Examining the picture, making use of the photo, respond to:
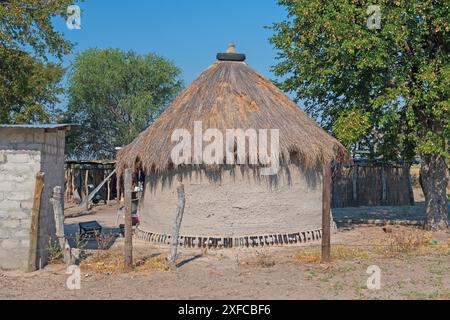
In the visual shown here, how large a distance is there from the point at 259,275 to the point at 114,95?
22166 mm

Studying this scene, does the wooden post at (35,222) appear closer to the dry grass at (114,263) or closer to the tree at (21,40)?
the dry grass at (114,263)

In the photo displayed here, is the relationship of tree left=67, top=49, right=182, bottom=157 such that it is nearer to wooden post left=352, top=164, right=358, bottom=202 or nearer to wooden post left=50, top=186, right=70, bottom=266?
wooden post left=352, top=164, right=358, bottom=202

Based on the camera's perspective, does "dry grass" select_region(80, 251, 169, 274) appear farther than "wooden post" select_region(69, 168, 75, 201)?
No

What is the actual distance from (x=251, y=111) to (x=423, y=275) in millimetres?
5489

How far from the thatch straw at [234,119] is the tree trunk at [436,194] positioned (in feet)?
7.19

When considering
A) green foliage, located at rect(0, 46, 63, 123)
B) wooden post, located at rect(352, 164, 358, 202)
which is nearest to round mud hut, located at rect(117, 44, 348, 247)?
green foliage, located at rect(0, 46, 63, 123)

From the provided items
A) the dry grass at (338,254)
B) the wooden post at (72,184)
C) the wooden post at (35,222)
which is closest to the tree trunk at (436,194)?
the dry grass at (338,254)

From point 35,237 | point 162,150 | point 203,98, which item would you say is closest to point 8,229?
point 35,237

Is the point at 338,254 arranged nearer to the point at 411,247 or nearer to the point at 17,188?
the point at 411,247

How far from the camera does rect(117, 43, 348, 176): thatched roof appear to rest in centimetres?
1144

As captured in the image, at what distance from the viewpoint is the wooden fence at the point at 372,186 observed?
2125cm

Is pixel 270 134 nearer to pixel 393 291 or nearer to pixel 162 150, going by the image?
pixel 162 150

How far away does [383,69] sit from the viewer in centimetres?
1229

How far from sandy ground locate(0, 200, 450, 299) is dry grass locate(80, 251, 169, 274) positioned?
0.06 feet
